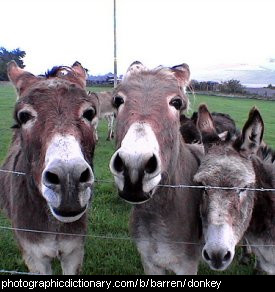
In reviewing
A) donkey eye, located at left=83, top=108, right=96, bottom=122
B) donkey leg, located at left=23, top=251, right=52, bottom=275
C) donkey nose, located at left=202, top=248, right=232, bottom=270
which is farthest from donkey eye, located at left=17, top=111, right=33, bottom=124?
donkey nose, located at left=202, top=248, right=232, bottom=270

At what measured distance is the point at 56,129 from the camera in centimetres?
316

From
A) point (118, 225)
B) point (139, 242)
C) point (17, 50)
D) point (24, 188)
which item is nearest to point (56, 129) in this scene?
point (24, 188)

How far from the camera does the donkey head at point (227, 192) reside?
3236mm

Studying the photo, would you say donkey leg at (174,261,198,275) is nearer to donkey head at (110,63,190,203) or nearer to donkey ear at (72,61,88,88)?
donkey head at (110,63,190,203)

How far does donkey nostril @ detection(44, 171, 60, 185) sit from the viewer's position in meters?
2.82

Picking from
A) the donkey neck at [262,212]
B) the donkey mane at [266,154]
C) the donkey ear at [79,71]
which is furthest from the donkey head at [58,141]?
the donkey mane at [266,154]

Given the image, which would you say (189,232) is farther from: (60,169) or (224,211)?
(60,169)

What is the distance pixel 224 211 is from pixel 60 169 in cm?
146

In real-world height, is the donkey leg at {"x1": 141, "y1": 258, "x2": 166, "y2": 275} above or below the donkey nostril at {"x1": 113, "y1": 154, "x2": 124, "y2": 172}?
below

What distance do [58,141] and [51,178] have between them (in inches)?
12.4

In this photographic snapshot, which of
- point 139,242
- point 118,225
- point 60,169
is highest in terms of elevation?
point 60,169

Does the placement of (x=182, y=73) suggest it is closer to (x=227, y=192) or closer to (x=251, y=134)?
(x=251, y=134)

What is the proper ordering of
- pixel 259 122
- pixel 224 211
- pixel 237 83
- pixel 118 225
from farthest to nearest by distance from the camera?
pixel 237 83, pixel 118 225, pixel 259 122, pixel 224 211

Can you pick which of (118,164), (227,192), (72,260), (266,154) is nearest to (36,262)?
(72,260)
